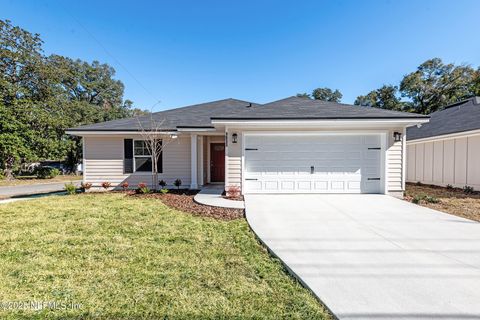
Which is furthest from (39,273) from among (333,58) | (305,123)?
(333,58)

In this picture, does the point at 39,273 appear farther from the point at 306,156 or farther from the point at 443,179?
the point at 443,179

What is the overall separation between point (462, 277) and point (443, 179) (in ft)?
31.7

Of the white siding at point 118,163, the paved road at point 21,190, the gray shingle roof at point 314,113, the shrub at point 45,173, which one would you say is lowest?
the paved road at point 21,190

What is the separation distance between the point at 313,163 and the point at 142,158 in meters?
7.17

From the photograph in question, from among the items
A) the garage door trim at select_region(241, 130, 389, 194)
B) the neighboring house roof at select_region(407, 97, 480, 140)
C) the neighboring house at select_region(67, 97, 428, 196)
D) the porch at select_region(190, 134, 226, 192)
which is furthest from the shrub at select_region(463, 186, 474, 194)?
the porch at select_region(190, 134, 226, 192)

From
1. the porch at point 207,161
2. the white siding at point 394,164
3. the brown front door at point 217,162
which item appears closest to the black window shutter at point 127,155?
the porch at point 207,161

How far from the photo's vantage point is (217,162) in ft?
34.1

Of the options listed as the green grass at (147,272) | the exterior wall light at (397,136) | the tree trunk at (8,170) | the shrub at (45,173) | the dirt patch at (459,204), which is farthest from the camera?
the shrub at (45,173)

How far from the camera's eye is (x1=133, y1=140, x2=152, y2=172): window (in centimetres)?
924

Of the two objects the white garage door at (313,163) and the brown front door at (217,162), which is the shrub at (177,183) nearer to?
the brown front door at (217,162)

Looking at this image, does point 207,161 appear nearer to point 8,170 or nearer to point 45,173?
point 45,173

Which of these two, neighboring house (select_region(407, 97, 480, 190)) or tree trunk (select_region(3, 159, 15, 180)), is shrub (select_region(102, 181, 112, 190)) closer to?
tree trunk (select_region(3, 159, 15, 180))

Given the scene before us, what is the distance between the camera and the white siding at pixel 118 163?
9195 millimetres

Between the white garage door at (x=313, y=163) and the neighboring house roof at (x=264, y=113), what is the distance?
770mm
